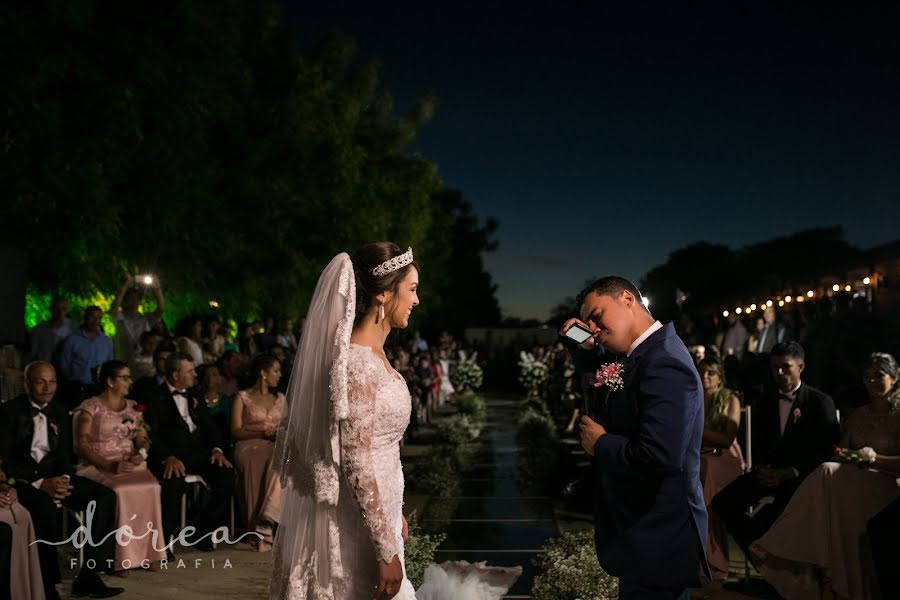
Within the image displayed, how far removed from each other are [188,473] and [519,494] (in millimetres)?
4210

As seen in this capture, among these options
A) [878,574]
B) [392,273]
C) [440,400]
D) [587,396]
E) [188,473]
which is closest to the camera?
[392,273]

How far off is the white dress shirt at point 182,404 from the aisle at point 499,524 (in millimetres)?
2676

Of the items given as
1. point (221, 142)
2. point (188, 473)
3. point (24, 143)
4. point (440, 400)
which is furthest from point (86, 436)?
point (440, 400)

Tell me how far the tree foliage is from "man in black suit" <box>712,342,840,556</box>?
33.4ft

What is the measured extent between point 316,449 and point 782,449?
14.7 feet

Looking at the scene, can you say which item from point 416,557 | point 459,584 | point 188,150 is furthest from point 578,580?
point 188,150

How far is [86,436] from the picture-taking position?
7.01m

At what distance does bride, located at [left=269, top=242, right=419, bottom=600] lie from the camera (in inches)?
131

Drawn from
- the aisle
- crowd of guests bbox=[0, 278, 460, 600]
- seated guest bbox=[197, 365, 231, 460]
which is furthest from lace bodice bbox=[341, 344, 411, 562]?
seated guest bbox=[197, 365, 231, 460]

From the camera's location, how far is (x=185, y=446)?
7984 millimetres

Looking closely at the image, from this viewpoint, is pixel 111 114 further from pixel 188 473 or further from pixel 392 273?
pixel 392 273

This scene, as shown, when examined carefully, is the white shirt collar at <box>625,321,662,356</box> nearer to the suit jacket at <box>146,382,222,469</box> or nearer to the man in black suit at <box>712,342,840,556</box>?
the man in black suit at <box>712,342,840,556</box>

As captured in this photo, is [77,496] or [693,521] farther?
[77,496]

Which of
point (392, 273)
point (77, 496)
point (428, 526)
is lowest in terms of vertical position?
point (428, 526)
